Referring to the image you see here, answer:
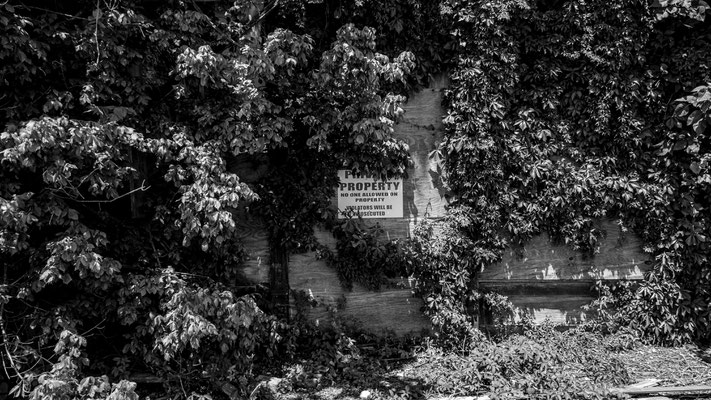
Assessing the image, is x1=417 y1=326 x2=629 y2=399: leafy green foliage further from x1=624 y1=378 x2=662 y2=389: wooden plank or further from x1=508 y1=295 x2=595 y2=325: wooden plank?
x1=508 y1=295 x2=595 y2=325: wooden plank

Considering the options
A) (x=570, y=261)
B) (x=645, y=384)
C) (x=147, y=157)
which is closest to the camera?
(x=645, y=384)

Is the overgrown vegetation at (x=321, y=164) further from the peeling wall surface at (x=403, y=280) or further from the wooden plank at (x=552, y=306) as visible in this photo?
the wooden plank at (x=552, y=306)

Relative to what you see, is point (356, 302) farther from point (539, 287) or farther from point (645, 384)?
point (645, 384)

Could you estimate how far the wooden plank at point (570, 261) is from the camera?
5625mm

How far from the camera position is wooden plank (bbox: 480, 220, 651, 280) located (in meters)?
5.62

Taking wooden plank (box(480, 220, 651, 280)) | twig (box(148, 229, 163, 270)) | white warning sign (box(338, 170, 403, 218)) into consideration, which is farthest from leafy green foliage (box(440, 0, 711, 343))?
twig (box(148, 229, 163, 270))

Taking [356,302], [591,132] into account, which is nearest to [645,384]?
[591,132]

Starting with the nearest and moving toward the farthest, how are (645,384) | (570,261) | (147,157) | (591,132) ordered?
(645,384) → (147,157) → (591,132) → (570,261)

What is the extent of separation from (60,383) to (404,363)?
3.04 metres

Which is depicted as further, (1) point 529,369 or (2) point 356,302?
(2) point 356,302

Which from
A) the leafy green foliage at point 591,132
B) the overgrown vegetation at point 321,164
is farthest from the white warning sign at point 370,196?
the leafy green foliage at point 591,132

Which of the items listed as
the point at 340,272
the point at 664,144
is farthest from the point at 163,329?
the point at 664,144

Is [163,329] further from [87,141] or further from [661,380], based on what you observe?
[661,380]

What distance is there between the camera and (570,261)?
567 centimetres
